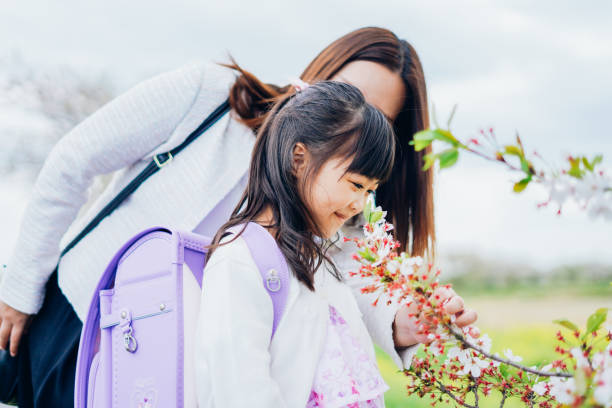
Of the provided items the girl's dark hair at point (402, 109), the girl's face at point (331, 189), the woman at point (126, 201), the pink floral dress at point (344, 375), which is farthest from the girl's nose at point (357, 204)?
the girl's dark hair at point (402, 109)

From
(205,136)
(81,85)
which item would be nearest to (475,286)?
(81,85)

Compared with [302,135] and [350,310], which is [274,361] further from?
[302,135]

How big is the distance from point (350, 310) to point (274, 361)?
304mm

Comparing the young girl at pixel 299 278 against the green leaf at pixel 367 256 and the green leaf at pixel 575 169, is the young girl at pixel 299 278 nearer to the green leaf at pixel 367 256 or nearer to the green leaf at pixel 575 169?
the green leaf at pixel 367 256

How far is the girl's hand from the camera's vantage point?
1.76 m

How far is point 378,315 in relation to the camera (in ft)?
5.54

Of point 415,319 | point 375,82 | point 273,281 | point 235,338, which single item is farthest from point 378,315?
point 375,82

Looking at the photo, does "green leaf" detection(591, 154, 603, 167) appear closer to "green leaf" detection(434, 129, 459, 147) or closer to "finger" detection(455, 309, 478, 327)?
"green leaf" detection(434, 129, 459, 147)

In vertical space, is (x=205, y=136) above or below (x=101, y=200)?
above

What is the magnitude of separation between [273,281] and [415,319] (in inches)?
17.2

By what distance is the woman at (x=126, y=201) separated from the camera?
5.56ft

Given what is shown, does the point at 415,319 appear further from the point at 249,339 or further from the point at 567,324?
the point at 567,324

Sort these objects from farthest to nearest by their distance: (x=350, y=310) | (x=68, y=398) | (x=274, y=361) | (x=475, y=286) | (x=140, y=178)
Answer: (x=475, y=286) → (x=140, y=178) → (x=68, y=398) → (x=350, y=310) → (x=274, y=361)

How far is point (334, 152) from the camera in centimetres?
139
